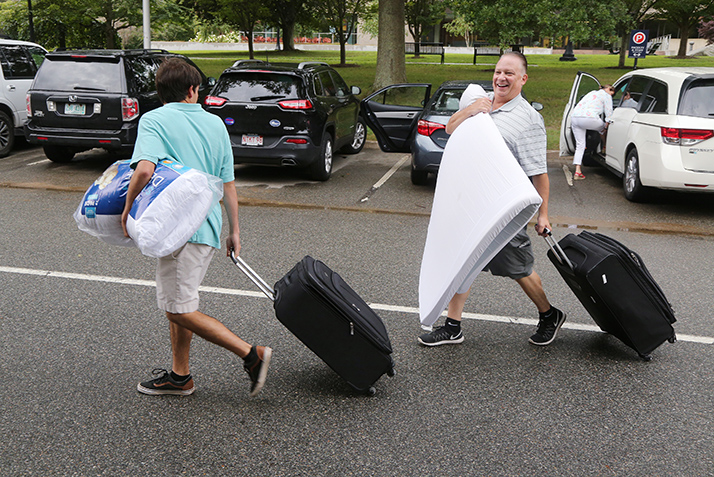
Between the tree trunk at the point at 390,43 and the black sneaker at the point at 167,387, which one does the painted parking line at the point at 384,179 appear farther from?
the tree trunk at the point at 390,43

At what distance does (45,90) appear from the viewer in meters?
9.76

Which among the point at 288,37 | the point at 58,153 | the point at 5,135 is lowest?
the point at 58,153

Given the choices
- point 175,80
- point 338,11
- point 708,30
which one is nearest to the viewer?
point 175,80

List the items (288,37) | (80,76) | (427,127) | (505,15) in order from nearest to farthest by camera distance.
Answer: (427,127) → (80,76) → (505,15) → (288,37)

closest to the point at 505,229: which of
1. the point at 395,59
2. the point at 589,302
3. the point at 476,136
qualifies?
the point at 476,136

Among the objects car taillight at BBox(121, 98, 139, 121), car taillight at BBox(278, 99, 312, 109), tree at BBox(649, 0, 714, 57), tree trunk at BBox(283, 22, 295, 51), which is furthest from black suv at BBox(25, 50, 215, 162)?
tree trunk at BBox(283, 22, 295, 51)

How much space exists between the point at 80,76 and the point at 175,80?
7.46 m

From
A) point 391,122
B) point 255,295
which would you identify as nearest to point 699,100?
point 391,122

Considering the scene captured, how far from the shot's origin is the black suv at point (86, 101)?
9641 millimetres

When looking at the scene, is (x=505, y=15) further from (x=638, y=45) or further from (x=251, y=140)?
(x=251, y=140)

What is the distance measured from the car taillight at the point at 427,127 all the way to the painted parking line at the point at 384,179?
1028 mm

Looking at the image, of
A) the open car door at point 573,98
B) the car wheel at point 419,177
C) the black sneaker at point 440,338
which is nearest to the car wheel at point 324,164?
the car wheel at point 419,177

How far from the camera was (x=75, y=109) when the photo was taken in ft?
31.9

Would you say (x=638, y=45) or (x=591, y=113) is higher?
(x=638, y=45)
